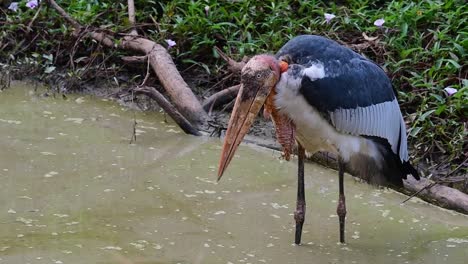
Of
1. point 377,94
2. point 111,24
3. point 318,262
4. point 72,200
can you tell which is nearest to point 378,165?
point 377,94

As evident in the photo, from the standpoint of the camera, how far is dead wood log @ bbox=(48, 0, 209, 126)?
6.73 meters

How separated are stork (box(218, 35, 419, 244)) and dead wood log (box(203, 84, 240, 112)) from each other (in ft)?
6.06

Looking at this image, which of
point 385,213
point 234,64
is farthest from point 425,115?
point 234,64

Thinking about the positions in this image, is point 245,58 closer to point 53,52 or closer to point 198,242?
point 53,52

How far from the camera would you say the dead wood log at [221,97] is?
680cm

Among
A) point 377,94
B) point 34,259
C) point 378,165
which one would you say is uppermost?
point 377,94

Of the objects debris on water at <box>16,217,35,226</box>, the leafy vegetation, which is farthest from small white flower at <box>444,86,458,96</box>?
debris on water at <box>16,217,35,226</box>

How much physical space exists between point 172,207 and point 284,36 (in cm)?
237

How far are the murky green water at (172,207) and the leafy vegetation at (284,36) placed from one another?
804 millimetres

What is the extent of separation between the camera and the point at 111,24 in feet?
24.9

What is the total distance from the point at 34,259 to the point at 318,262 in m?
1.37

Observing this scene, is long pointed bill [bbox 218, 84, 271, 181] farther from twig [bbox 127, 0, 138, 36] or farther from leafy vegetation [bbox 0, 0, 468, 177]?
twig [bbox 127, 0, 138, 36]

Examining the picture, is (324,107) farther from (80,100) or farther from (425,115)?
(80,100)

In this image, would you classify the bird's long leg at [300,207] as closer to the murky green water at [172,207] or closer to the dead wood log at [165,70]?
the murky green water at [172,207]
